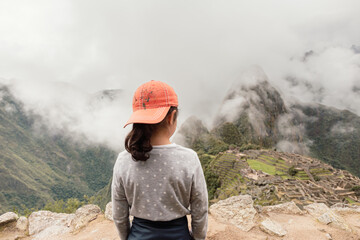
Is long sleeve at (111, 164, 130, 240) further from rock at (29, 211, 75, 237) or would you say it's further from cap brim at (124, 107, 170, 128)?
rock at (29, 211, 75, 237)

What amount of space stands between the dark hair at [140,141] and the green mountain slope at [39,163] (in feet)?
286

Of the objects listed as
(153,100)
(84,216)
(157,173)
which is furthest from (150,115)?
(84,216)

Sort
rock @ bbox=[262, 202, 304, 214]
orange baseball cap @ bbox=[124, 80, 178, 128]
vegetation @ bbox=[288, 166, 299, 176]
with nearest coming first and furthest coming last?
orange baseball cap @ bbox=[124, 80, 178, 128] < rock @ bbox=[262, 202, 304, 214] < vegetation @ bbox=[288, 166, 299, 176]

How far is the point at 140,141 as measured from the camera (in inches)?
55.1

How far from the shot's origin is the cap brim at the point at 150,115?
53.2 inches

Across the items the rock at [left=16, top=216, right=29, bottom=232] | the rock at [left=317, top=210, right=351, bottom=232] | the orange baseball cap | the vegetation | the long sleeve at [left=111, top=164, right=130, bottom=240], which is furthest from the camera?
the vegetation

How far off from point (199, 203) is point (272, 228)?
3045 mm

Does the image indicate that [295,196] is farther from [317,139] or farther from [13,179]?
[317,139]

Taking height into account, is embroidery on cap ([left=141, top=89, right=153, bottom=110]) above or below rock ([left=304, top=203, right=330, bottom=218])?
above

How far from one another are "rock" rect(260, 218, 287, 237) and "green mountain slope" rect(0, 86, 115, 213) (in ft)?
283

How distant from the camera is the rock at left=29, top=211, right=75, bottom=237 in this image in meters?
4.32

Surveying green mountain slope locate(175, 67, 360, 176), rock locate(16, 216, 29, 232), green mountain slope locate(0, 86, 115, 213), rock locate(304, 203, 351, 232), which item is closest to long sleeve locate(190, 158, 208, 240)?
rock locate(304, 203, 351, 232)

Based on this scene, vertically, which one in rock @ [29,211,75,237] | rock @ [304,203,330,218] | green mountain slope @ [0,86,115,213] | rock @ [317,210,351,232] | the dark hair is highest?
the dark hair

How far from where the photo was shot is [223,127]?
7888cm
